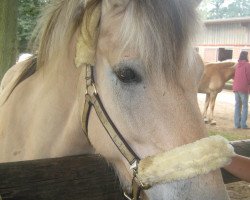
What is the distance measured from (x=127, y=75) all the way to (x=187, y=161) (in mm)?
428

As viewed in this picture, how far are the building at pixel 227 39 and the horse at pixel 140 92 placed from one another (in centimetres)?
2093

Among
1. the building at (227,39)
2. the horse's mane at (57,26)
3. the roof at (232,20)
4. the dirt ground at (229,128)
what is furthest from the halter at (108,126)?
the building at (227,39)

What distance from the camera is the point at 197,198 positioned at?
4.23 feet

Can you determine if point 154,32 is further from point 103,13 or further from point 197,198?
point 197,198

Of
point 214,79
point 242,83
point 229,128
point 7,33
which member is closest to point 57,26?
point 7,33

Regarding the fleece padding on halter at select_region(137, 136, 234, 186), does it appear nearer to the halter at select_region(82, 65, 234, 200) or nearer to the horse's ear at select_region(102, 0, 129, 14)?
the halter at select_region(82, 65, 234, 200)

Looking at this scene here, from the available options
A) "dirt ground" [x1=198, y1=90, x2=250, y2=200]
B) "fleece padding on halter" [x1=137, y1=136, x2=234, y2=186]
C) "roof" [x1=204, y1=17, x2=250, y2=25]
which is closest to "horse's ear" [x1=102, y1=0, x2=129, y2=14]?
"fleece padding on halter" [x1=137, y1=136, x2=234, y2=186]

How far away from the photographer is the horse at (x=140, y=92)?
135cm

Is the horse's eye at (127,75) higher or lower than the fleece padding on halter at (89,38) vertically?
lower

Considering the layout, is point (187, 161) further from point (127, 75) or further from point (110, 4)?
point (110, 4)

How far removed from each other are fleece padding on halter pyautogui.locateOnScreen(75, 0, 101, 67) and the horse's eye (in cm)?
20

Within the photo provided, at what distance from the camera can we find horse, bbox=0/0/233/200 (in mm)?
1354

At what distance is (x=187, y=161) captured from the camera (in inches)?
52.6

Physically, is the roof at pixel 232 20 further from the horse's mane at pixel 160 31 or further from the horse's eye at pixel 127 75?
the horse's eye at pixel 127 75
